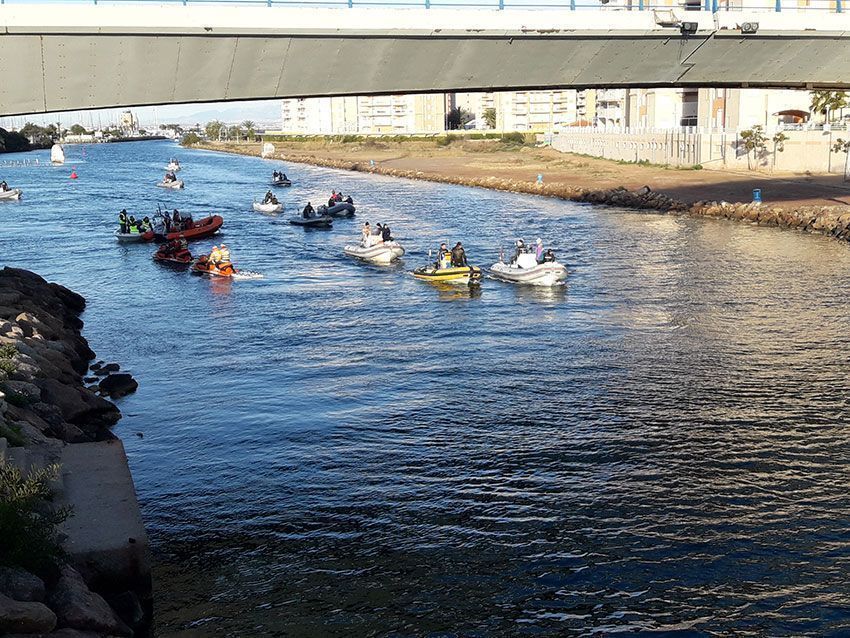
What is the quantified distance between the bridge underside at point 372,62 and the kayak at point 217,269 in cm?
2069

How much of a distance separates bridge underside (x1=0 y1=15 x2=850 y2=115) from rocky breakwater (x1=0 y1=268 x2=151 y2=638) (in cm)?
568

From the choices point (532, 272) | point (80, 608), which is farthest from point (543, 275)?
point (80, 608)

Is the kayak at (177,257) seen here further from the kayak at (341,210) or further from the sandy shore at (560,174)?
the sandy shore at (560,174)

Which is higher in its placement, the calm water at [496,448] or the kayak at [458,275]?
the kayak at [458,275]

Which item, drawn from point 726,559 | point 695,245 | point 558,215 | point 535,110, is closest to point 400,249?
point 695,245

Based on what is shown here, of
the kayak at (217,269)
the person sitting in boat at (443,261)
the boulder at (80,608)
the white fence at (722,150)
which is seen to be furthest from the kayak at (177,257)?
the white fence at (722,150)

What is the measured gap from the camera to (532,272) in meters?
36.8

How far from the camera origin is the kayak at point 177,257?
151 feet

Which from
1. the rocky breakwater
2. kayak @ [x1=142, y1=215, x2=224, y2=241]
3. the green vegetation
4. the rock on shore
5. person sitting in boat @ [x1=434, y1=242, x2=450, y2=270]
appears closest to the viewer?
the rocky breakwater

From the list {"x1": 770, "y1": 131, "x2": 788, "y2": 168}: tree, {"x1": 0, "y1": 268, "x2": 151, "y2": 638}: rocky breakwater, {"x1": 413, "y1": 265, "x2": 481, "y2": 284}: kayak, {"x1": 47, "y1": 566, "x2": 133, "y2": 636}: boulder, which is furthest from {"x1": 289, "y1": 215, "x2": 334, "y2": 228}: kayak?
Result: {"x1": 47, "y1": 566, "x2": 133, "y2": 636}: boulder

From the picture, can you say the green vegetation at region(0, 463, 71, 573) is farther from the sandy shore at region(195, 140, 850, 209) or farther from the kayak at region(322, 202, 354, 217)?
the kayak at region(322, 202, 354, 217)

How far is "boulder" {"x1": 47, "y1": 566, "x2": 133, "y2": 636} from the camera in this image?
36.8 feet

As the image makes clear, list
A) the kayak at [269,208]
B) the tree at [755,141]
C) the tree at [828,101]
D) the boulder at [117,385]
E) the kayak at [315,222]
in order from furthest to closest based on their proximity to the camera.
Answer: the tree at [755,141] → the kayak at [269,208] → the tree at [828,101] → the kayak at [315,222] → the boulder at [117,385]

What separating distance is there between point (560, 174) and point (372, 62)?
2649 inches
